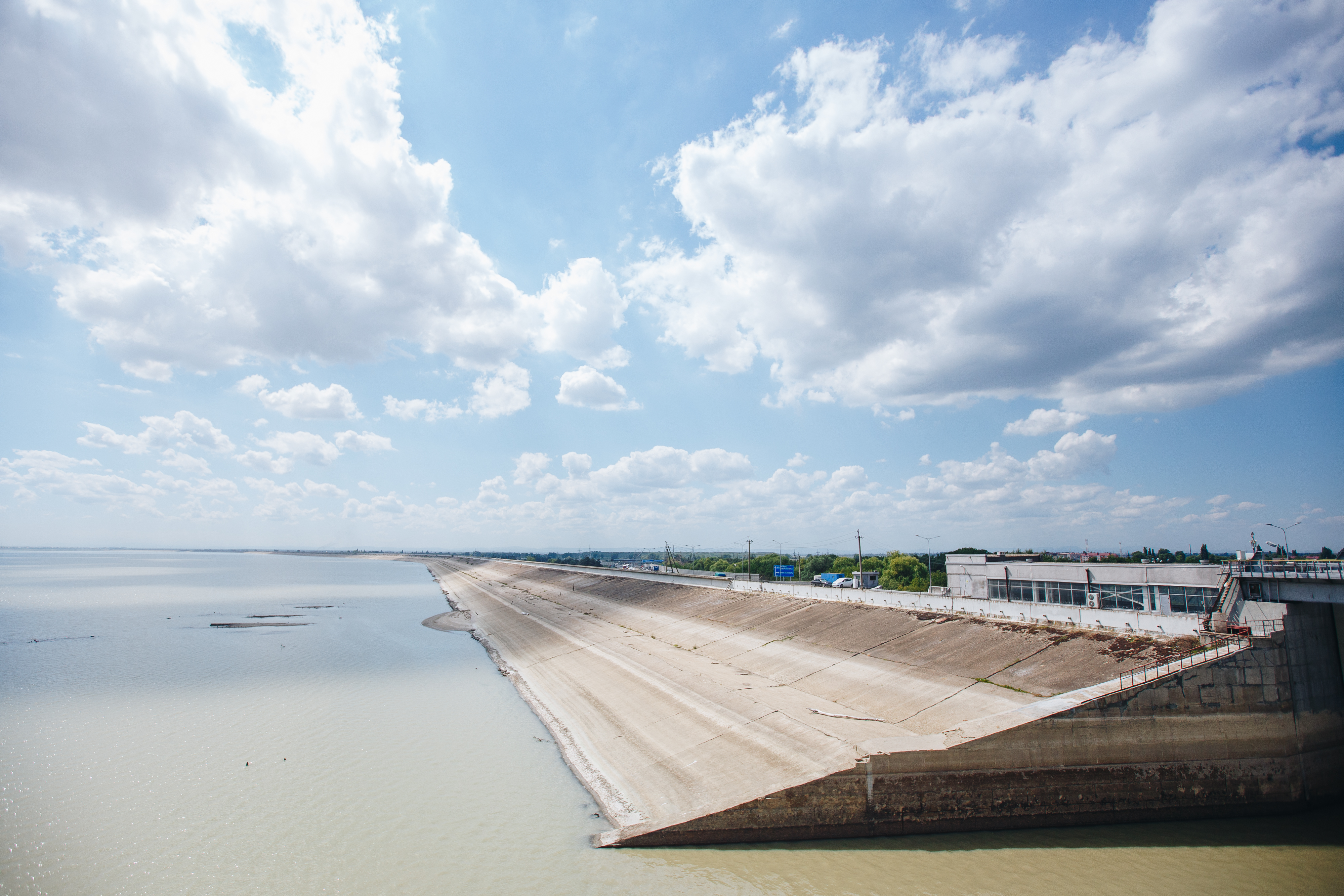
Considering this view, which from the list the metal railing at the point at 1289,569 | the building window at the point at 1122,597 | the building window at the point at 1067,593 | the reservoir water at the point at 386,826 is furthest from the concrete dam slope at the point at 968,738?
the building window at the point at 1067,593

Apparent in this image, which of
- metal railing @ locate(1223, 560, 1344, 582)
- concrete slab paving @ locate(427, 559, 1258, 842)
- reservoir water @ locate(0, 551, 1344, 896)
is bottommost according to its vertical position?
reservoir water @ locate(0, 551, 1344, 896)

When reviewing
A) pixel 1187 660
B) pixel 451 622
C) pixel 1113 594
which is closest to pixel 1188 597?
pixel 1113 594

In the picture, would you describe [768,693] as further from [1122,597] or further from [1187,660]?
[1122,597]

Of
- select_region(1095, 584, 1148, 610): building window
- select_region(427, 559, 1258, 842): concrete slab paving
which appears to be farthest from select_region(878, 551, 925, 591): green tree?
select_region(1095, 584, 1148, 610): building window

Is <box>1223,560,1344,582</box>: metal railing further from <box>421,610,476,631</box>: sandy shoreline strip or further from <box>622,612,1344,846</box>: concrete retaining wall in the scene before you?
<box>421,610,476,631</box>: sandy shoreline strip

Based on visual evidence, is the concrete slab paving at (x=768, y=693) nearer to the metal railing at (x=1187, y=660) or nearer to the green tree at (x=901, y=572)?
the metal railing at (x=1187, y=660)

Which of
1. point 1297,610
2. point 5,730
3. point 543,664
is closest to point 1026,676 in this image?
point 1297,610
